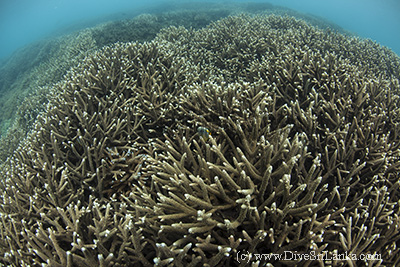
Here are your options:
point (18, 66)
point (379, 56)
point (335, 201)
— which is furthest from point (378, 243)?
point (18, 66)

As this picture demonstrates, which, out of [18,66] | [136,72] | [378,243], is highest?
[18,66]

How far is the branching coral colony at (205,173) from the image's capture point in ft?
6.23

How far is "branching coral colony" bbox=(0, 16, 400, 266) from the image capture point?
1900 mm

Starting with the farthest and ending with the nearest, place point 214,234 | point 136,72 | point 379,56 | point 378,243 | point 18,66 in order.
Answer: point 18,66
point 379,56
point 136,72
point 378,243
point 214,234

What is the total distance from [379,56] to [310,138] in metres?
6.79

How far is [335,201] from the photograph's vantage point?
92.7 inches

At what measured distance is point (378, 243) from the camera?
2.07 m

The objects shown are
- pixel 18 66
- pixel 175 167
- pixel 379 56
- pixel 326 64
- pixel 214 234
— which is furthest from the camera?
pixel 18 66

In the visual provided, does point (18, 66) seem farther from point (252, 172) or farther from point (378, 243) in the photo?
point (378, 243)

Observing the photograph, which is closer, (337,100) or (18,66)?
(337,100)

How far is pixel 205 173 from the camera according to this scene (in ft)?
7.38

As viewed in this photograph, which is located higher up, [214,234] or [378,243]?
[214,234]

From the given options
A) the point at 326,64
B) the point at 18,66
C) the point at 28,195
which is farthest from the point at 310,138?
the point at 18,66

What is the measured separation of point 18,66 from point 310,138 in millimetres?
21714
